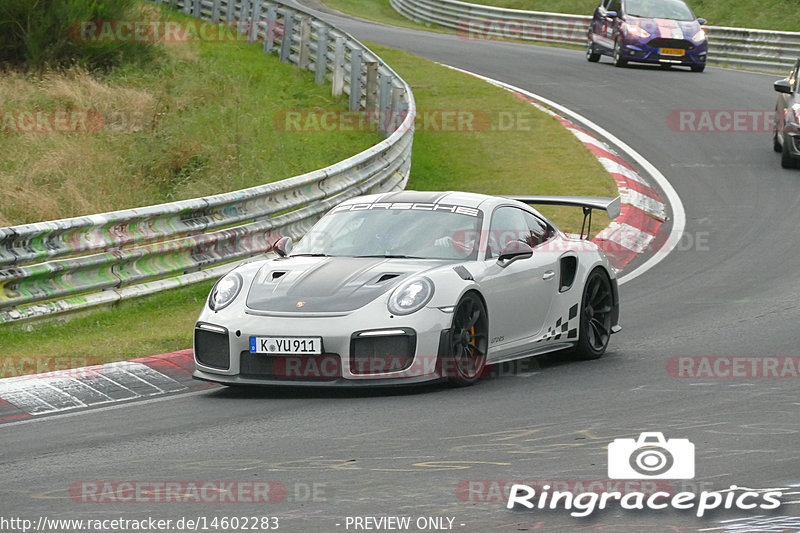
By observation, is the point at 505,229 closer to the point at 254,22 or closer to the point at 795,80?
the point at 795,80

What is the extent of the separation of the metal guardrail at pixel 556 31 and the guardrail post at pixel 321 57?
12.8m

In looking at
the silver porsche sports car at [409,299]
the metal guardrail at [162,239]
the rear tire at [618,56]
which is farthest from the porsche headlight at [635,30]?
the silver porsche sports car at [409,299]

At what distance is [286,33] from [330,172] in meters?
11.9

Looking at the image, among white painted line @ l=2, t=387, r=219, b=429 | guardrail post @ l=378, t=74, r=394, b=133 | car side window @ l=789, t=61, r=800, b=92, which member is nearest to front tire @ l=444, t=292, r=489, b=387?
white painted line @ l=2, t=387, r=219, b=429

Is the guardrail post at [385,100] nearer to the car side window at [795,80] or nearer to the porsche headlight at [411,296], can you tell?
the car side window at [795,80]

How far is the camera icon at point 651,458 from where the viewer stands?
5953 millimetres

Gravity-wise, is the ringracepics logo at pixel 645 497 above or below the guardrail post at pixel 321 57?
above

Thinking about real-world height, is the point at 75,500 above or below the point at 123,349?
above

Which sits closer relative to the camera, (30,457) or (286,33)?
(30,457)

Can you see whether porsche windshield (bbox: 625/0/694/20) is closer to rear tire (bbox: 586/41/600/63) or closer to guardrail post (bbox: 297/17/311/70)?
rear tire (bbox: 586/41/600/63)

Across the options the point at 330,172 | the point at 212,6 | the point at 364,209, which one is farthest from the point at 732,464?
the point at 212,6

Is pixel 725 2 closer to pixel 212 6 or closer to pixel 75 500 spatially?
pixel 212 6

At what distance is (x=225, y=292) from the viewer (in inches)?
→ 342

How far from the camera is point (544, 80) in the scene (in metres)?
27.4
